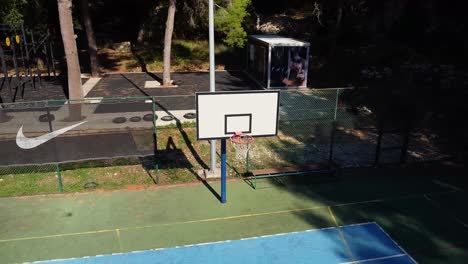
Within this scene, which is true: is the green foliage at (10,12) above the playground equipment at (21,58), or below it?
above

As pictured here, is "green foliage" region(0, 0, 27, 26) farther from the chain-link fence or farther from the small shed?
the small shed

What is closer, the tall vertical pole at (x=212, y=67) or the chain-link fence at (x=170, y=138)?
the tall vertical pole at (x=212, y=67)

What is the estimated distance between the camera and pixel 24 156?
11.6 m

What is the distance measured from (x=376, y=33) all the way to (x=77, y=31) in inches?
935

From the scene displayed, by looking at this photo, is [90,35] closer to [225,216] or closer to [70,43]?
[70,43]

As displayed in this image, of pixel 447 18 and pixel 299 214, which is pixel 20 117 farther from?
pixel 447 18

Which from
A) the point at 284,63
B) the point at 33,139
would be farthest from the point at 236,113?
the point at 284,63

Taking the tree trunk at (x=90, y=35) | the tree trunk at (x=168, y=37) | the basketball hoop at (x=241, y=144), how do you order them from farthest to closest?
the tree trunk at (x=90, y=35)
the tree trunk at (x=168, y=37)
the basketball hoop at (x=241, y=144)

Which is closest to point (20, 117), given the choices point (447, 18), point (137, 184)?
point (137, 184)

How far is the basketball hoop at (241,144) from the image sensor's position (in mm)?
11092

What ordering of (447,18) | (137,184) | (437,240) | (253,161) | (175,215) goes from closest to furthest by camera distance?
1. (437,240)
2. (175,215)
3. (137,184)
4. (253,161)
5. (447,18)

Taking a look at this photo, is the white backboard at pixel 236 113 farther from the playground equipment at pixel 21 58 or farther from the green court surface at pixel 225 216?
the playground equipment at pixel 21 58

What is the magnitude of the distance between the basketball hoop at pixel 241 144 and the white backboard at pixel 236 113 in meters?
0.14

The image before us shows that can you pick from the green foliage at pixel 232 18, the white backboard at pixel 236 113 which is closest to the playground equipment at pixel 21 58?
the green foliage at pixel 232 18
